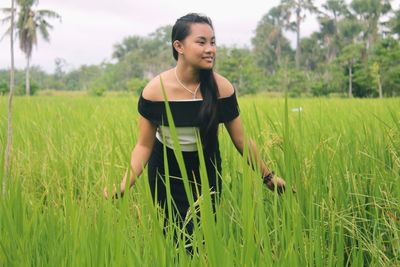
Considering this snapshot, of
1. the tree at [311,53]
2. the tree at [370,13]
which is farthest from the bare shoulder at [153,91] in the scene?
the tree at [311,53]

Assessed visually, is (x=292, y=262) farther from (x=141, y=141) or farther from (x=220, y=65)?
(x=220, y=65)

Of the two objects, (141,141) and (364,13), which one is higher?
(364,13)

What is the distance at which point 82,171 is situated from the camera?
2.06 meters

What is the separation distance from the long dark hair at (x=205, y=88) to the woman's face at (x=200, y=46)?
0.02 m

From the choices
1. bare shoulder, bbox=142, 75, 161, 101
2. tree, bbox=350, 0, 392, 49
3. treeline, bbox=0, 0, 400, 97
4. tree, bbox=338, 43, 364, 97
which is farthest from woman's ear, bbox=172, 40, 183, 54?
tree, bbox=350, 0, 392, 49

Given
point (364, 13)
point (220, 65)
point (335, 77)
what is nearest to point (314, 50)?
point (364, 13)

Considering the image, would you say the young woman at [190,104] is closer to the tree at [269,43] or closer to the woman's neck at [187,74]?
the woman's neck at [187,74]

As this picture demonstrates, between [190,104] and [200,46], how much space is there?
0.18m

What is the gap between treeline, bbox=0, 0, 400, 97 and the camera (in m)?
19.8

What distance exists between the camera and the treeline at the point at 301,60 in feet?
64.8

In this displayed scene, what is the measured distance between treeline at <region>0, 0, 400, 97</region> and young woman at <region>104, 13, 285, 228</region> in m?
10.2

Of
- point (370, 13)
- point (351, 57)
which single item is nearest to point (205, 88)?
point (351, 57)

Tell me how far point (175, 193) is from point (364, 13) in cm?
2983

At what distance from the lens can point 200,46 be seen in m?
1.39
